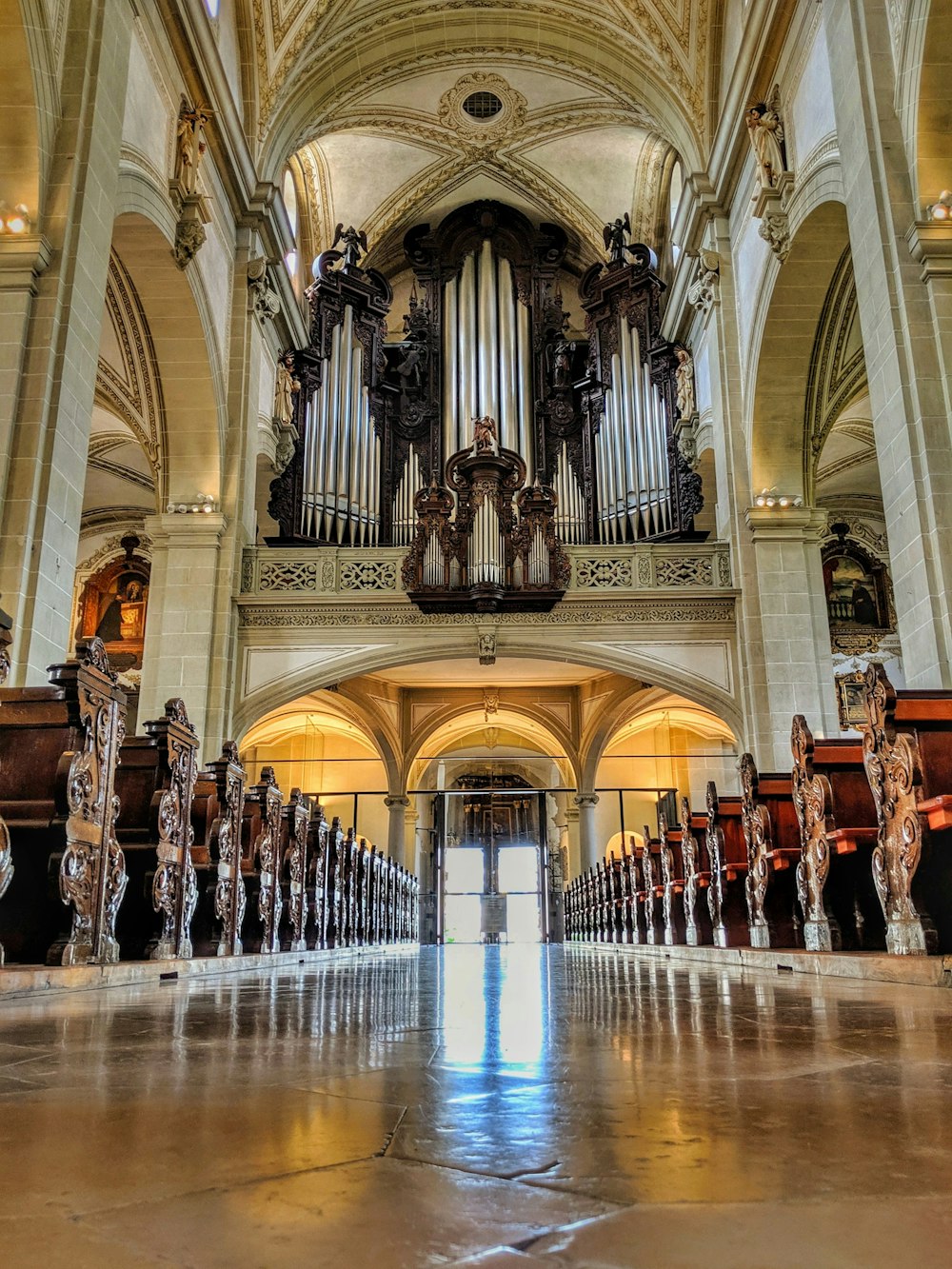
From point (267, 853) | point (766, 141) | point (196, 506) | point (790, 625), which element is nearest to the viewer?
point (267, 853)

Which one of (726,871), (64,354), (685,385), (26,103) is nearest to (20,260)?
(64,354)

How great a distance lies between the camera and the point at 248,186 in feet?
38.5

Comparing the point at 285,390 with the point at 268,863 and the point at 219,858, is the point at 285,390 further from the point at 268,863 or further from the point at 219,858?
the point at 219,858

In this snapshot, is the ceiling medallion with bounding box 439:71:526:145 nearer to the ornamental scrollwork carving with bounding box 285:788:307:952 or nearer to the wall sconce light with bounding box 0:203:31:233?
the wall sconce light with bounding box 0:203:31:233

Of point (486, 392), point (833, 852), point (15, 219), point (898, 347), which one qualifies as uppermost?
point (486, 392)

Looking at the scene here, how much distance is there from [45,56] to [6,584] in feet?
12.1

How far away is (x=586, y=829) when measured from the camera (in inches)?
666

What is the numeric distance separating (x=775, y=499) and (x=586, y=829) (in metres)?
7.64

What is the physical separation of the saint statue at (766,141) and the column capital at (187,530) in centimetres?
642

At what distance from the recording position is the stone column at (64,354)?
6.47 m

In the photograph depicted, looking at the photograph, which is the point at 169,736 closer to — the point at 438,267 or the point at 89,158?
the point at 89,158

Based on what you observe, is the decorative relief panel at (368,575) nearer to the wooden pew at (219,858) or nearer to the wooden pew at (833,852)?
the wooden pew at (219,858)

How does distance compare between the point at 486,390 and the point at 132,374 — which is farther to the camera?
the point at 486,390

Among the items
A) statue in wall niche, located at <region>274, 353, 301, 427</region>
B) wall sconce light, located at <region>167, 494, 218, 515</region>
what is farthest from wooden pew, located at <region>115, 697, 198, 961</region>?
statue in wall niche, located at <region>274, 353, 301, 427</region>
